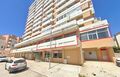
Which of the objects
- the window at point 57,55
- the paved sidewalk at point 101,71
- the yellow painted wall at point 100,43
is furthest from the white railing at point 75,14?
the paved sidewalk at point 101,71

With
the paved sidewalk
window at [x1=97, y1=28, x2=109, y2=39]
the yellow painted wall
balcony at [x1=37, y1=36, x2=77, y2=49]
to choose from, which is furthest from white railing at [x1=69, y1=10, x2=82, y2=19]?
the paved sidewalk

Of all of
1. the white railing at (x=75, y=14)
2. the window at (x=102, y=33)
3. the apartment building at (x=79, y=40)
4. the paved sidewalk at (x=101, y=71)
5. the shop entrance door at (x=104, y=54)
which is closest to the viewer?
the paved sidewalk at (x=101, y=71)

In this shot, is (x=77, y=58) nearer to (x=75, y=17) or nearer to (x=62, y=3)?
(x=75, y=17)

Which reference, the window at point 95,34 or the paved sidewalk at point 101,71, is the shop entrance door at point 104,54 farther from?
the paved sidewalk at point 101,71

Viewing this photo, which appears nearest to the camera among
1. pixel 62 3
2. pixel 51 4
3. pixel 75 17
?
pixel 75 17

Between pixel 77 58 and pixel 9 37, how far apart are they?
262 feet

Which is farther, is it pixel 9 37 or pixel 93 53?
pixel 9 37

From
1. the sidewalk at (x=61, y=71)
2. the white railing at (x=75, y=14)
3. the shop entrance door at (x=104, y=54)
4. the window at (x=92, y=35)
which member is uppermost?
the white railing at (x=75, y=14)

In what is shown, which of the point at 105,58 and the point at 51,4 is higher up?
the point at 51,4

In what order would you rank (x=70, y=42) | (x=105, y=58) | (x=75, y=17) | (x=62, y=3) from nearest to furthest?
(x=70, y=42) → (x=105, y=58) → (x=75, y=17) → (x=62, y=3)

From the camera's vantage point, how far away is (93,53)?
2055 centimetres

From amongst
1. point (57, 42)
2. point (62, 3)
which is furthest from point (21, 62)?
point (62, 3)

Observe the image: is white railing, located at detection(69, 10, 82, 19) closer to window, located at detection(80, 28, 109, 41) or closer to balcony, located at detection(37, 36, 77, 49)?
window, located at detection(80, 28, 109, 41)


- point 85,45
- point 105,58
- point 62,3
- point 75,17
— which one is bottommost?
point 105,58
